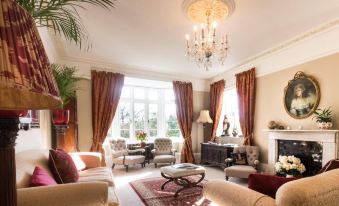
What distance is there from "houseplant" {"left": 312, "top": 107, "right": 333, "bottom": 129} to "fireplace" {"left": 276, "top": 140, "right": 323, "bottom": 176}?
0.38m

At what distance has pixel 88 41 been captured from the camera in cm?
402

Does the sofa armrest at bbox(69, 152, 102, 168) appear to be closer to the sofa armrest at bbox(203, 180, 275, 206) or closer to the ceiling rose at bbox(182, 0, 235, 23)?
the sofa armrest at bbox(203, 180, 275, 206)

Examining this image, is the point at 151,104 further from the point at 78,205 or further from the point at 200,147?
the point at 78,205

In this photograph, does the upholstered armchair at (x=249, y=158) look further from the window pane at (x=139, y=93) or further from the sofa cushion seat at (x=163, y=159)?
the window pane at (x=139, y=93)

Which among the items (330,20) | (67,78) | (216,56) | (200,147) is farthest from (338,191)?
(200,147)

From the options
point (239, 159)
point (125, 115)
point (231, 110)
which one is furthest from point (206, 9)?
point (125, 115)

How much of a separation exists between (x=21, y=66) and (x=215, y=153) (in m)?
5.80

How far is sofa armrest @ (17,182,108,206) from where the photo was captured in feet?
4.75

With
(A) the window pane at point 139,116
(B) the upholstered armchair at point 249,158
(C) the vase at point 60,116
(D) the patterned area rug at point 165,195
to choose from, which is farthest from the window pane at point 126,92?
(B) the upholstered armchair at point 249,158

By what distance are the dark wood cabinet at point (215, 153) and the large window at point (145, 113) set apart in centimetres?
157

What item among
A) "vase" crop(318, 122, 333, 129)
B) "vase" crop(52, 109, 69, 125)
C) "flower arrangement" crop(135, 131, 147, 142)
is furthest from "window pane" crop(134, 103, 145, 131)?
"vase" crop(318, 122, 333, 129)

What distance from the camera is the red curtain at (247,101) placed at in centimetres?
516

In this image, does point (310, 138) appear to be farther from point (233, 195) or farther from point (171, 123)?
point (171, 123)

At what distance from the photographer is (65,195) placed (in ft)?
5.02
